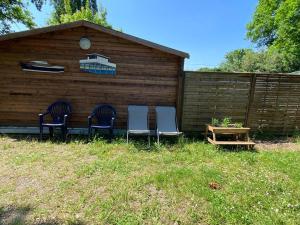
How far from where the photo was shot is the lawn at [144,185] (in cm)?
316

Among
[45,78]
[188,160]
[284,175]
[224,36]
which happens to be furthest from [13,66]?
[224,36]

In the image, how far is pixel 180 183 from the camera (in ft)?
13.4

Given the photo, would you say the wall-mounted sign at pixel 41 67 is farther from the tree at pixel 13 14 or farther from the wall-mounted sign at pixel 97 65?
the tree at pixel 13 14

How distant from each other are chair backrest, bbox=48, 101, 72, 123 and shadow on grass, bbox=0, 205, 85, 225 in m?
3.73

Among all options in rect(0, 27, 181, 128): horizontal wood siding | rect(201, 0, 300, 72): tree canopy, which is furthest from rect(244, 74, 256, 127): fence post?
rect(201, 0, 300, 72): tree canopy

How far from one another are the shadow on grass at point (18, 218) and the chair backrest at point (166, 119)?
12.6ft

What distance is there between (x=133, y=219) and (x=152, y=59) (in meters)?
4.82

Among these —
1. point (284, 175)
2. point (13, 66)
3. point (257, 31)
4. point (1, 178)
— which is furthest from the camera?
point (257, 31)

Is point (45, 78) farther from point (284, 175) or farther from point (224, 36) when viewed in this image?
point (224, 36)

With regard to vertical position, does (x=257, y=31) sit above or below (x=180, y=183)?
above

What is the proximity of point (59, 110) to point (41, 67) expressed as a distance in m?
1.30

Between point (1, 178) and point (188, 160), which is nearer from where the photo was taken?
point (1, 178)

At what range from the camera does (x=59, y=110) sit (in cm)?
674

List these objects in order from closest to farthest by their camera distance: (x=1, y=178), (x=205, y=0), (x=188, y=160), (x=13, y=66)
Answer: (x=1, y=178), (x=188, y=160), (x=13, y=66), (x=205, y=0)
